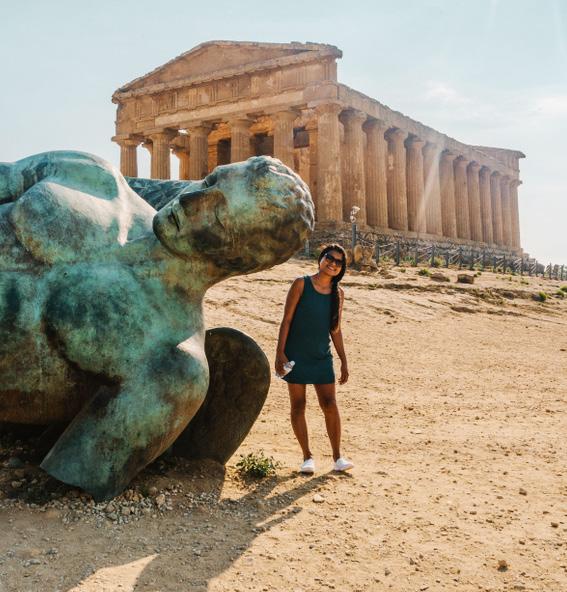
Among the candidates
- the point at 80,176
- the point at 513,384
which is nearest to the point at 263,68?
the point at 513,384

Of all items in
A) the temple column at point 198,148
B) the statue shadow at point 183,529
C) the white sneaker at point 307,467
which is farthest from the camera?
the temple column at point 198,148

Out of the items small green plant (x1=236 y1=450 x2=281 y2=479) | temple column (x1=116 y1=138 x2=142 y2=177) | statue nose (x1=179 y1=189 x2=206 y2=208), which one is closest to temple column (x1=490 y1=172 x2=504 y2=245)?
temple column (x1=116 y1=138 x2=142 y2=177)

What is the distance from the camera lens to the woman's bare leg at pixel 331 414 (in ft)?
14.9

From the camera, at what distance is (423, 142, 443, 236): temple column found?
35281 millimetres

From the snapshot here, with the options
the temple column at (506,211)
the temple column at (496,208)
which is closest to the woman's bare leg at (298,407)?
the temple column at (496,208)

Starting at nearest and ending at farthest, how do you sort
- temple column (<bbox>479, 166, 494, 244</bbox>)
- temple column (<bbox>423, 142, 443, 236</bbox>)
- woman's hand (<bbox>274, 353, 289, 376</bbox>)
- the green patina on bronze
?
the green patina on bronze
woman's hand (<bbox>274, 353, 289, 376</bbox>)
temple column (<bbox>423, 142, 443, 236</bbox>)
temple column (<bbox>479, 166, 494, 244</bbox>)

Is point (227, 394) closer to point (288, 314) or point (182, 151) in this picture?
point (288, 314)

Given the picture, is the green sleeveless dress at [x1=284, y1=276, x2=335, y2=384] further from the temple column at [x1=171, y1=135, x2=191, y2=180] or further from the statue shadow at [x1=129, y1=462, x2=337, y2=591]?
the temple column at [x1=171, y1=135, x2=191, y2=180]

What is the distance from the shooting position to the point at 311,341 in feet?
15.2

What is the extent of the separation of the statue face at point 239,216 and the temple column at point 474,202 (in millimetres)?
39942

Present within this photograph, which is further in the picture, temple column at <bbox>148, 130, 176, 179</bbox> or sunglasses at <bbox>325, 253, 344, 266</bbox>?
temple column at <bbox>148, 130, 176, 179</bbox>

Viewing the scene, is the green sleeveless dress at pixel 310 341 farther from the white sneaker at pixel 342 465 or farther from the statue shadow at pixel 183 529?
the statue shadow at pixel 183 529

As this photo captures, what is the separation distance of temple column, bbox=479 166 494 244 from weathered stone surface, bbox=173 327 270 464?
4071 cm

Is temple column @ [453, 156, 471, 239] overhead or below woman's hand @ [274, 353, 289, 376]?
overhead
